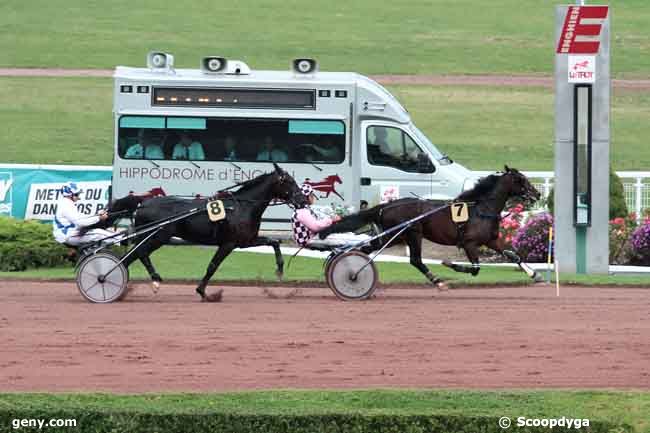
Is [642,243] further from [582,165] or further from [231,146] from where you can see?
[231,146]

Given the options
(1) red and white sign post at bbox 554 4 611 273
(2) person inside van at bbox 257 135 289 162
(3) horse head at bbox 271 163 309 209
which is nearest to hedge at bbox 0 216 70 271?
(2) person inside van at bbox 257 135 289 162

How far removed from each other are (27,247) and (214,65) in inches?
173

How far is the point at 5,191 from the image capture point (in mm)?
23766

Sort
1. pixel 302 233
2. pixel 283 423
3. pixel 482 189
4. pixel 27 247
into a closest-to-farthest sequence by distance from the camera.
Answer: pixel 283 423
pixel 482 189
pixel 302 233
pixel 27 247

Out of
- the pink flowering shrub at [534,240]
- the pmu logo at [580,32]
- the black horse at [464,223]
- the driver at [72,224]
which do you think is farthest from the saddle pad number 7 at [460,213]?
the pink flowering shrub at [534,240]

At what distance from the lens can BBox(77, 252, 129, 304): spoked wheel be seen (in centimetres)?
1647

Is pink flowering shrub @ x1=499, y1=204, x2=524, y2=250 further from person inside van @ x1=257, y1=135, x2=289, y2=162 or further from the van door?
person inside van @ x1=257, y1=135, x2=289, y2=162

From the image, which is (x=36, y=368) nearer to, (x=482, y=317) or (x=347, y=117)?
(x=482, y=317)

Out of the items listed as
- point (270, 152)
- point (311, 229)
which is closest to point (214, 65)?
point (270, 152)

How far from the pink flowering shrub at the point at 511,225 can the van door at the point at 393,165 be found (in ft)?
4.40

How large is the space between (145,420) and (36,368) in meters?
2.97

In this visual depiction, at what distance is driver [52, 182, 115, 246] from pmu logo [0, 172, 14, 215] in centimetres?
582

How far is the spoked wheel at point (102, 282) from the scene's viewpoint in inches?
648

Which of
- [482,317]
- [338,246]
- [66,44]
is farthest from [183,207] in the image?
[66,44]
